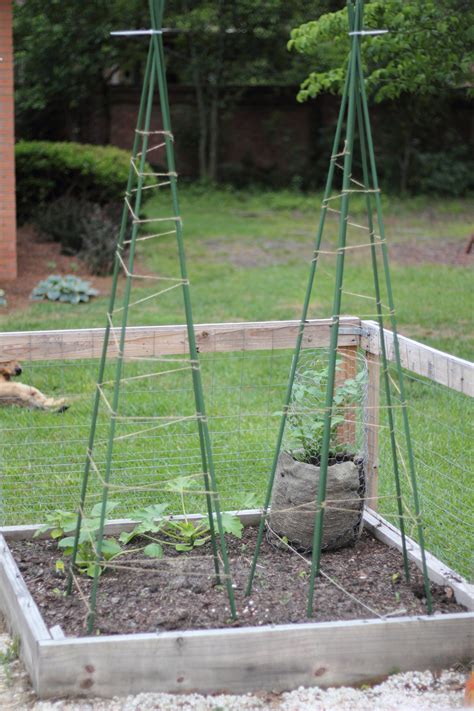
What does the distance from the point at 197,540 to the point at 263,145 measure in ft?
60.3

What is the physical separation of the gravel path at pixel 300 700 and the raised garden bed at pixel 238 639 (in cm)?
A: 4

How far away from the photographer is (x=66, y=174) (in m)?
13.0

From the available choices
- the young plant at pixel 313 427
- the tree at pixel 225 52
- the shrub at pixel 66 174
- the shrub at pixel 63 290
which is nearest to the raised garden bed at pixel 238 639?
the young plant at pixel 313 427

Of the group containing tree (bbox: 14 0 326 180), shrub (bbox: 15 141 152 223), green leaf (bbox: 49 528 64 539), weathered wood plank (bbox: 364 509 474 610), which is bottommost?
weathered wood plank (bbox: 364 509 474 610)

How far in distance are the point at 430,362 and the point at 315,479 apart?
2.17ft

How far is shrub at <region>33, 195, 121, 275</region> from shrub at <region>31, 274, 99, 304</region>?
1.10 meters

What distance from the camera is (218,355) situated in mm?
7703

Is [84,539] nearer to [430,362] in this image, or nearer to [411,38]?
[430,362]

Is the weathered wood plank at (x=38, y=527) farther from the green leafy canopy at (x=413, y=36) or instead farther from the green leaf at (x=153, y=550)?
the green leafy canopy at (x=413, y=36)

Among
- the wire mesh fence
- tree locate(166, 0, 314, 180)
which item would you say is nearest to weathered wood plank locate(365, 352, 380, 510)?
the wire mesh fence

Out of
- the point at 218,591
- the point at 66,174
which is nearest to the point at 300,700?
the point at 218,591

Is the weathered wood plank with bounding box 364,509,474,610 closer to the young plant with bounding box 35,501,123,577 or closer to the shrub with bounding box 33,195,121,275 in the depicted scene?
the young plant with bounding box 35,501,123,577

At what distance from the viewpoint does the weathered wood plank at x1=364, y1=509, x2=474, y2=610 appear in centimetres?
336

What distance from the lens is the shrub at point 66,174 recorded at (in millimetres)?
12648
